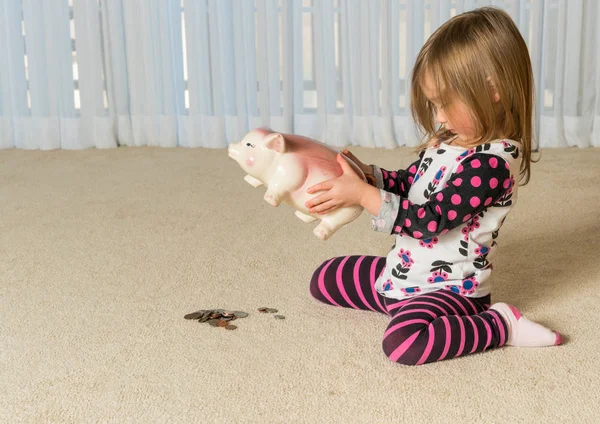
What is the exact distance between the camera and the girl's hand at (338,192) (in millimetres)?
1032

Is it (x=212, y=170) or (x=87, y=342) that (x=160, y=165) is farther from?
(x=87, y=342)

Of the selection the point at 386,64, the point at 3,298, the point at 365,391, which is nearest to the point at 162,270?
the point at 3,298

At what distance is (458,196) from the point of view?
104 centimetres

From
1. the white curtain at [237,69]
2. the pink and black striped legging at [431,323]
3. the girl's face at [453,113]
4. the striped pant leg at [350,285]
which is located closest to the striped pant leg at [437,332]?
the pink and black striped legging at [431,323]

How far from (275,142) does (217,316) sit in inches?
12.1

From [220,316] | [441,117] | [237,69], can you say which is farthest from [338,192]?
[237,69]

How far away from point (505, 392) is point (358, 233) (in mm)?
679

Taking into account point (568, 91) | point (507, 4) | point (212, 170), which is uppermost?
point (507, 4)

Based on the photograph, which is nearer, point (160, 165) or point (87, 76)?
point (160, 165)

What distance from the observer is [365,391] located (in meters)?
0.97

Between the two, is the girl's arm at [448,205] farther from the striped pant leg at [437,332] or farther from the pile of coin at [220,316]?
the pile of coin at [220,316]

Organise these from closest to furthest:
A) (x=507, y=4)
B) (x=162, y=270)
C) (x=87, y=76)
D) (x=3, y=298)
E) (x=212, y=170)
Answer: (x=3, y=298) → (x=162, y=270) → (x=212, y=170) → (x=507, y=4) → (x=87, y=76)

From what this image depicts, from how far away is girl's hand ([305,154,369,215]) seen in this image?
103 cm

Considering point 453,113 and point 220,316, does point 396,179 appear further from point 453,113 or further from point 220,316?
point 220,316
